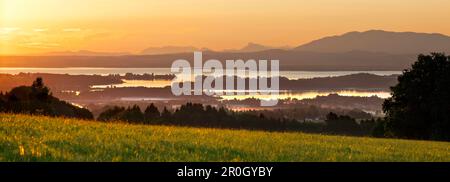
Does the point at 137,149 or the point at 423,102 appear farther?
the point at 423,102

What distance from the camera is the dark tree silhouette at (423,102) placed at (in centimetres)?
7625

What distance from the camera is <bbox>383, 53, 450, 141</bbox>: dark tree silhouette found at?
250 feet

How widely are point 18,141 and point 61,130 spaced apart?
193 inches

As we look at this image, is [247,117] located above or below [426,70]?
below

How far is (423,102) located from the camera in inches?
3083

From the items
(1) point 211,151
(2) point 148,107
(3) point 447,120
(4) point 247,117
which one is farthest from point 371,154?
(2) point 148,107

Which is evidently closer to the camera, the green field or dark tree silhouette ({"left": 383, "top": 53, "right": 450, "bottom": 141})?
the green field

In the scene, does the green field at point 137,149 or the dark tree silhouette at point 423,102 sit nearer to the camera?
the green field at point 137,149

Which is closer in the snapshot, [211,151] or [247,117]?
[211,151]
